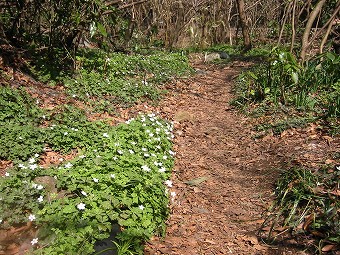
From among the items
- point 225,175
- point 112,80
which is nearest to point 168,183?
point 225,175

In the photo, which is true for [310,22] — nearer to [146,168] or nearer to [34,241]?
[146,168]

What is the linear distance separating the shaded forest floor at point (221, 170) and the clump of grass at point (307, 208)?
118mm

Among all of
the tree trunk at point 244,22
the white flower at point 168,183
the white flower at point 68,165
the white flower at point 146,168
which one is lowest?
the white flower at point 168,183

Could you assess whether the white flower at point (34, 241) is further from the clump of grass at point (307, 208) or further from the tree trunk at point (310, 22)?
the tree trunk at point (310, 22)

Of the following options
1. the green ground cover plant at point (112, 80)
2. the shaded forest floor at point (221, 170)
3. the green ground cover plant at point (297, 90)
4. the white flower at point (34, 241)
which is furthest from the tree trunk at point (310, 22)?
the white flower at point (34, 241)

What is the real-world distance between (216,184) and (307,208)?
133cm

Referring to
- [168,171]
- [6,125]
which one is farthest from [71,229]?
[6,125]

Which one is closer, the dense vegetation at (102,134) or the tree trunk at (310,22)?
the dense vegetation at (102,134)

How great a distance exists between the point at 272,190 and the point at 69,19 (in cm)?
512

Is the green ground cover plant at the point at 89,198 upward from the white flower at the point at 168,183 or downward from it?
upward

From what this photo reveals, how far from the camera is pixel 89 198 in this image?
3137 millimetres

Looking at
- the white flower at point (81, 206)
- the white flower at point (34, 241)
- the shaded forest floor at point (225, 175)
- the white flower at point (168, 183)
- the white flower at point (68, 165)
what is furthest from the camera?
the white flower at point (168, 183)

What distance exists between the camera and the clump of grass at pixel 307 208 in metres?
3.08

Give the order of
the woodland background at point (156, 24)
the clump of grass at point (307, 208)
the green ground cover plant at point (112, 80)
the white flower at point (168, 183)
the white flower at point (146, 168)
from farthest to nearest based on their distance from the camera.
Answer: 1. the woodland background at point (156, 24)
2. the green ground cover plant at point (112, 80)
3. the white flower at point (168, 183)
4. the white flower at point (146, 168)
5. the clump of grass at point (307, 208)
